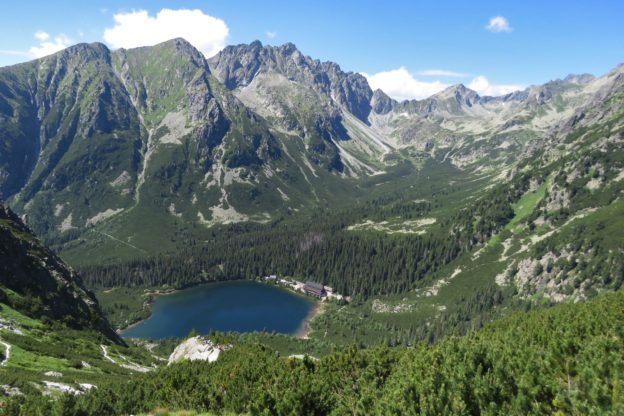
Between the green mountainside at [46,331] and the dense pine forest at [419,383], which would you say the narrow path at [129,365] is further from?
the dense pine forest at [419,383]

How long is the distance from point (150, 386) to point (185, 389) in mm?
6280

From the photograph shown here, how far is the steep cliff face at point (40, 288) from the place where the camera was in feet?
316

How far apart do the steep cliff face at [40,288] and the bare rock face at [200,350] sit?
1522 inches

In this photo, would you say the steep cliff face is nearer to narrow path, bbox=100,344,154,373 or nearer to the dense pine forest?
narrow path, bbox=100,344,154,373

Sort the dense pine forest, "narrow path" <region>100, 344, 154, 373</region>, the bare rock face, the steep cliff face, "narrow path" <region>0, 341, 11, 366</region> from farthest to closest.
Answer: the steep cliff face, "narrow path" <region>100, 344, 154, 373</region>, the bare rock face, "narrow path" <region>0, 341, 11, 366</region>, the dense pine forest

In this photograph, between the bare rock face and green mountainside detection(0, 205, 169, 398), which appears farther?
the bare rock face

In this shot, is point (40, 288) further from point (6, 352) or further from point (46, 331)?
point (6, 352)

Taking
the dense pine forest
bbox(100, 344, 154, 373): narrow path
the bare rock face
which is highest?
the dense pine forest

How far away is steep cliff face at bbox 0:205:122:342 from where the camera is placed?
316 feet

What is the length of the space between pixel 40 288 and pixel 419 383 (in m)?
108

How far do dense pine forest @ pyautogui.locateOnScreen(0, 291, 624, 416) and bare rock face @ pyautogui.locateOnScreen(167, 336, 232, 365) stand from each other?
18912mm

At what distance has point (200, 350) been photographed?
78125 mm

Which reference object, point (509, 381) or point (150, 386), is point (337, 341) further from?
point (509, 381)

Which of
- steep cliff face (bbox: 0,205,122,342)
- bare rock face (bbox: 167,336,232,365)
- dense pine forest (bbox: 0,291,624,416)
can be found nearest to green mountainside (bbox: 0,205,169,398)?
steep cliff face (bbox: 0,205,122,342)
